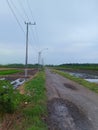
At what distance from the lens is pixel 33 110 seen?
11969mm

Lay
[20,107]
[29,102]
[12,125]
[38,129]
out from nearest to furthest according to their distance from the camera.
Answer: [38,129] < [12,125] < [20,107] < [29,102]

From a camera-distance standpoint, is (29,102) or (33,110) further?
(29,102)

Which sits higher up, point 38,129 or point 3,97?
point 3,97

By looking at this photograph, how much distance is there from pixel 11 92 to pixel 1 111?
2.67 feet

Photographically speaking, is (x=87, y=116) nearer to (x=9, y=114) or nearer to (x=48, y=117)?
(x=48, y=117)

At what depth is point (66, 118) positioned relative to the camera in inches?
462

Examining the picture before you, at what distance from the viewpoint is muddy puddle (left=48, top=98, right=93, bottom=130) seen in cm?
1025

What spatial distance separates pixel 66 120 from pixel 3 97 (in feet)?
8.03

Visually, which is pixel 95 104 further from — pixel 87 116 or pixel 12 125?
pixel 12 125

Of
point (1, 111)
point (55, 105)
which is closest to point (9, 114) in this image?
point (1, 111)

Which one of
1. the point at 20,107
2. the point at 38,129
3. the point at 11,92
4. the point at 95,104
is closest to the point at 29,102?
the point at 20,107

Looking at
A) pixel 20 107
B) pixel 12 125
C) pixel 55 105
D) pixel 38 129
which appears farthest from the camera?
pixel 55 105

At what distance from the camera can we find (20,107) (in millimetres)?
12664

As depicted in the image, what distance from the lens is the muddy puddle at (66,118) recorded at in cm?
1025
